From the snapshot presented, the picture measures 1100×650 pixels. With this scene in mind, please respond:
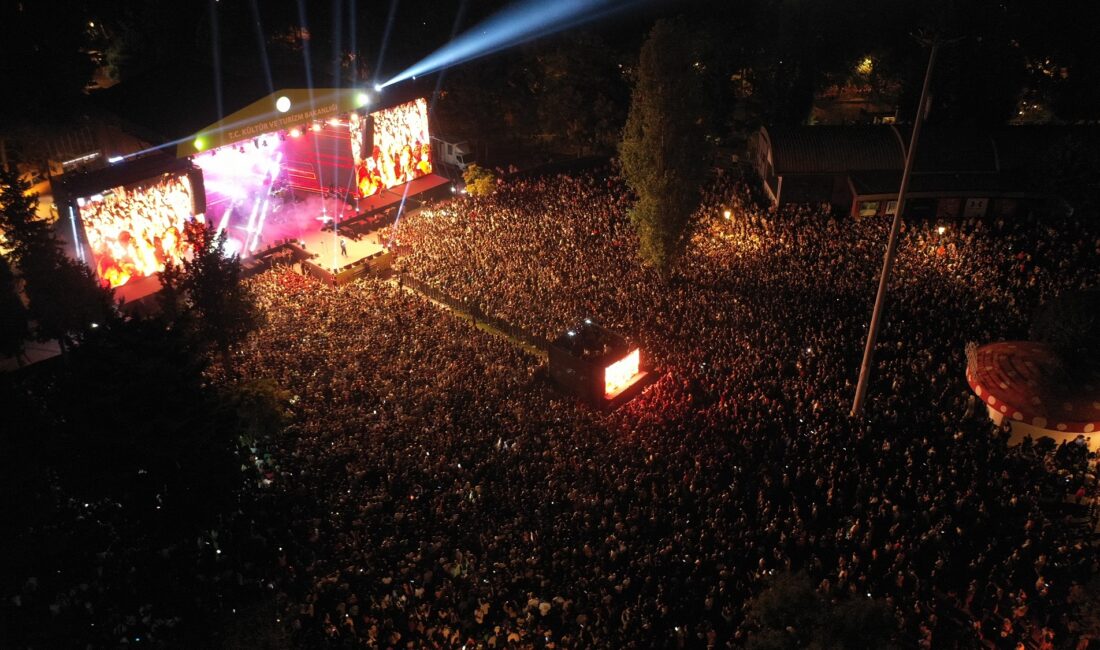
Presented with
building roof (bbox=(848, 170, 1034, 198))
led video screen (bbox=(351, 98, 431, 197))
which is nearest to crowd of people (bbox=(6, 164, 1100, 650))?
building roof (bbox=(848, 170, 1034, 198))

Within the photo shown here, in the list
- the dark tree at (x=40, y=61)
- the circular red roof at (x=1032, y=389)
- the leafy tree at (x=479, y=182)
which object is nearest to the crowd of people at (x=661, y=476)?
the circular red roof at (x=1032, y=389)

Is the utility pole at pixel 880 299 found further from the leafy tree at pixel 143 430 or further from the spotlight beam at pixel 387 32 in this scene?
the spotlight beam at pixel 387 32

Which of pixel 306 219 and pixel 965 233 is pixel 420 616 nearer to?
pixel 965 233

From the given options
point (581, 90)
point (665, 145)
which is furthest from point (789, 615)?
point (581, 90)

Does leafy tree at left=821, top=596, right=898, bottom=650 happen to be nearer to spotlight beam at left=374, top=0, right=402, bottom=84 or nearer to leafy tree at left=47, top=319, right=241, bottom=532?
leafy tree at left=47, top=319, right=241, bottom=532

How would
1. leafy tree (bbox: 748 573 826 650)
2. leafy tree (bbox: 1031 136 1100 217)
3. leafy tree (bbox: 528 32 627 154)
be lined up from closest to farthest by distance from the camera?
leafy tree (bbox: 748 573 826 650)
leafy tree (bbox: 1031 136 1100 217)
leafy tree (bbox: 528 32 627 154)

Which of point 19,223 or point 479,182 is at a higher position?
point 19,223

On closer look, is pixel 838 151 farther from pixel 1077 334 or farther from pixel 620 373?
pixel 620 373
